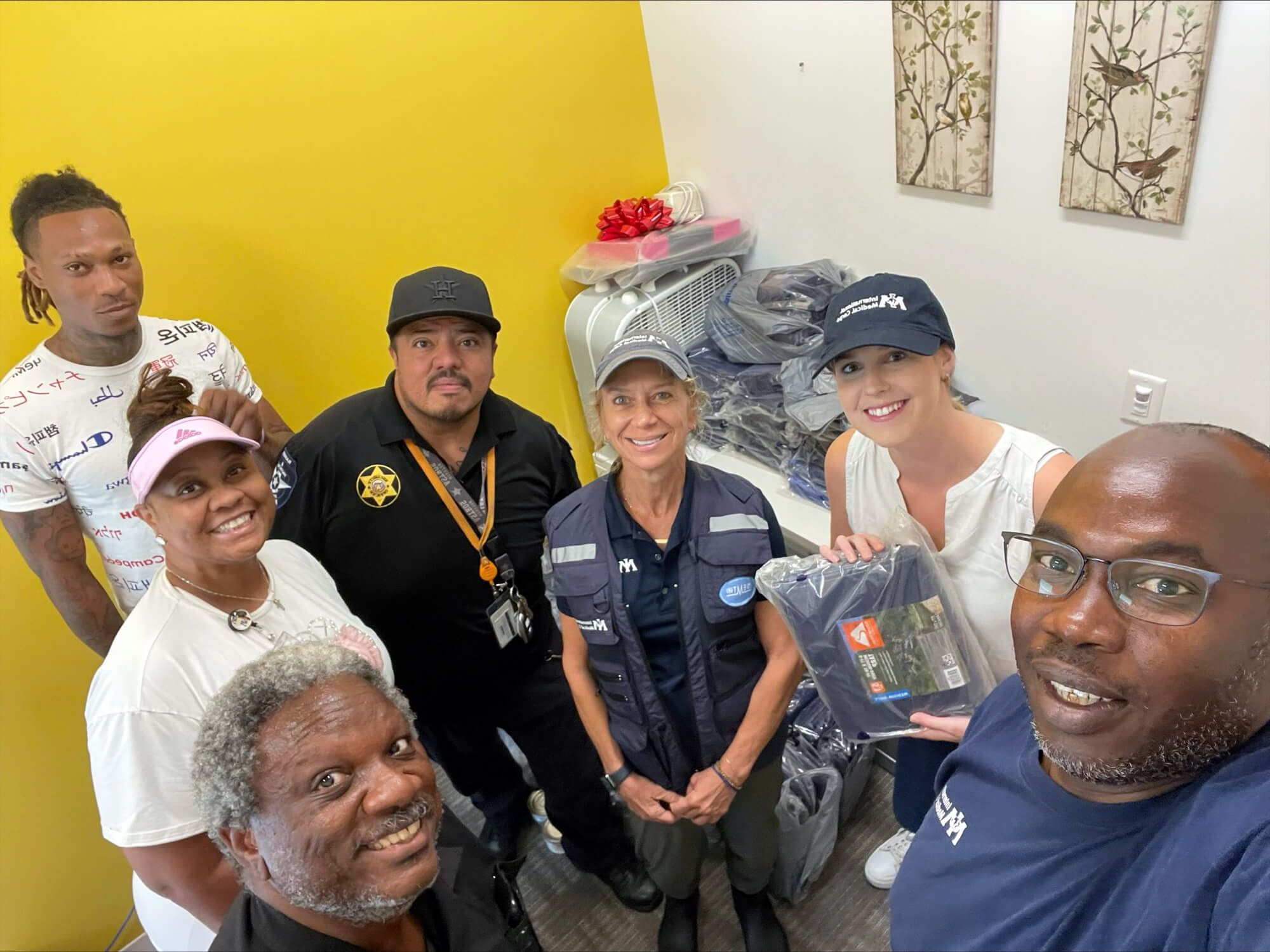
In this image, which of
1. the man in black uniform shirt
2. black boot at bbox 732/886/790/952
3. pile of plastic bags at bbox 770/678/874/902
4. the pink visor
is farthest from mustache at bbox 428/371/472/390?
black boot at bbox 732/886/790/952

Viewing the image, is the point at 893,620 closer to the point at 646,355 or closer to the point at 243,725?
the point at 646,355

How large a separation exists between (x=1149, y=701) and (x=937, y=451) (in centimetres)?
75

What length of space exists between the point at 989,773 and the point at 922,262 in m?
1.84

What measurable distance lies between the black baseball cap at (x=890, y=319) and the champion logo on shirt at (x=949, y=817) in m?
0.72

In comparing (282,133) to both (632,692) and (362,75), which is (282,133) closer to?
(362,75)

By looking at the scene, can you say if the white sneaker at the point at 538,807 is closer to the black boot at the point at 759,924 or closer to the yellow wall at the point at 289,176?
the black boot at the point at 759,924

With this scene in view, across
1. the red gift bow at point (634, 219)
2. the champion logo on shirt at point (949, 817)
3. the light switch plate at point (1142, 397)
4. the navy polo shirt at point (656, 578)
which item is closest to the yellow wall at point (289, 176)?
the red gift bow at point (634, 219)

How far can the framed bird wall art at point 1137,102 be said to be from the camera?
166cm

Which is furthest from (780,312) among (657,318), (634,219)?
(634,219)

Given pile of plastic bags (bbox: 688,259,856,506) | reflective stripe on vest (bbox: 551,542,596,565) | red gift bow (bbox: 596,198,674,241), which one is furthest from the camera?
red gift bow (bbox: 596,198,674,241)

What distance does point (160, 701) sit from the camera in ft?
3.95

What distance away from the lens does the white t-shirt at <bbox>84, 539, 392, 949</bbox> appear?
1184 millimetres

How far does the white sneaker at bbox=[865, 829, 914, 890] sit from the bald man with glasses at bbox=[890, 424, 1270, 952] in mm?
1261

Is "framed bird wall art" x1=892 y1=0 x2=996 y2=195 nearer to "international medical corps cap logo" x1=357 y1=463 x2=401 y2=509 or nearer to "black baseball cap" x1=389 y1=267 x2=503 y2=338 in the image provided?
"black baseball cap" x1=389 y1=267 x2=503 y2=338
